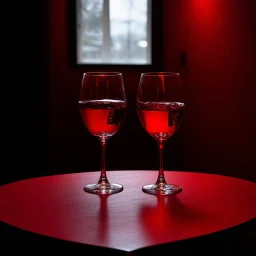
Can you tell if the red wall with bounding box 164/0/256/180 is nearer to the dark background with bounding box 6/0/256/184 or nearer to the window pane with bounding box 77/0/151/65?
the dark background with bounding box 6/0/256/184

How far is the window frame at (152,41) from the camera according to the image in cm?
424

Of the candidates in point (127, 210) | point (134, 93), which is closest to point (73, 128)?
point (134, 93)

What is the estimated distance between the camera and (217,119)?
12.1 ft

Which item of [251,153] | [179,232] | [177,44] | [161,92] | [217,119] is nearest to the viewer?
[179,232]

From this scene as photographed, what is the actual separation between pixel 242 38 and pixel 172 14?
1.17 meters

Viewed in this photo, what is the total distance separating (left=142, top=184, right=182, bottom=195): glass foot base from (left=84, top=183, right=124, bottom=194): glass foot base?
53mm

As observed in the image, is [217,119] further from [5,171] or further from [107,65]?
[5,171]

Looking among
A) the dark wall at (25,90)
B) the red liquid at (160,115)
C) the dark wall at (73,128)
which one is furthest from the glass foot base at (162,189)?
the dark wall at (73,128)

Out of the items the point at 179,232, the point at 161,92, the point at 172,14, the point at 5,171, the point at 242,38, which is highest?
the point at 172,14

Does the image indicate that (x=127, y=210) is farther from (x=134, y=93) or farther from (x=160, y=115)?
(x=134, y=93)

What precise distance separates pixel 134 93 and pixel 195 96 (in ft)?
2.04

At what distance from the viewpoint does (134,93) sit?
443 cm

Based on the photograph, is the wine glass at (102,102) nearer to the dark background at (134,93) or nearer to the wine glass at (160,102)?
the wine glass at (160,102)

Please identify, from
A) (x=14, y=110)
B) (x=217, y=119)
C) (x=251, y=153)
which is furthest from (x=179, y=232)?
(x=14, y=110)
